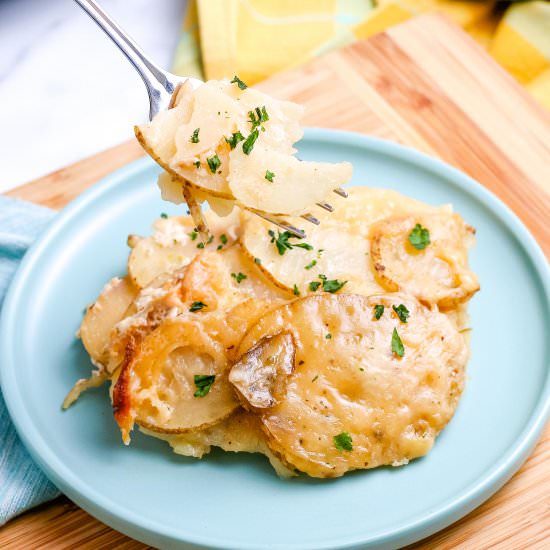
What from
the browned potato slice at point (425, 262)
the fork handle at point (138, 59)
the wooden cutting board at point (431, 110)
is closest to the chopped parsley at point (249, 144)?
the fork handle at point (138, 59)

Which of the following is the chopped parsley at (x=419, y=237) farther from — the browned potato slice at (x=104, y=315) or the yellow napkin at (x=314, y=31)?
the yellow napkin at (x=314, y=31)

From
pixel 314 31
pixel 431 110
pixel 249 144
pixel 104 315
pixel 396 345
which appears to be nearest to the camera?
pixel 249 144

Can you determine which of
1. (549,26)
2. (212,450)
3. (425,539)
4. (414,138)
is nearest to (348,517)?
(425,539)

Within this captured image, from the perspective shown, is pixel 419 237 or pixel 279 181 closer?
pixel 279 181

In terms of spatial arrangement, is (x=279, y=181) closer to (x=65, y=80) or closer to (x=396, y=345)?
(x=396, y=345)

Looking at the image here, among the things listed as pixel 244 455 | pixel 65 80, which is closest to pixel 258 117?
pixel 244 455

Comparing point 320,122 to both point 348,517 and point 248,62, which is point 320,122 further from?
point 348,517

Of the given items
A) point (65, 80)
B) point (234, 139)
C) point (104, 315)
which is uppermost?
point (234, 139)

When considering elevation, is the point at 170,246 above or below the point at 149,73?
below
